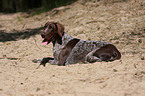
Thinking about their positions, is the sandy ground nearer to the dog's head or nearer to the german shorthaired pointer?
the german shorthaired pointer

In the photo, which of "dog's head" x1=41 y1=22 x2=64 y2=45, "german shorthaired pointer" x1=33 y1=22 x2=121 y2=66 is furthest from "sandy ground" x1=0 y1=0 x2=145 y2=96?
"dog's head" x1=41 y1=22 x2=64 y2=45

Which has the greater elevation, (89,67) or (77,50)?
(77,50)

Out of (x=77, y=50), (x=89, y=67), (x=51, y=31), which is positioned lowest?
(x=89, y=67)

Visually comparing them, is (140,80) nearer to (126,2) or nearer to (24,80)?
(24,80)

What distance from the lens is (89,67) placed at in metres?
5.12

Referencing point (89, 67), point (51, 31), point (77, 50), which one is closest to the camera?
point (89, 67)

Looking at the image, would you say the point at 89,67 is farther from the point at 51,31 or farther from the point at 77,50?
the point at 51,31

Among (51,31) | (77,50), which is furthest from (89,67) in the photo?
(51,31)

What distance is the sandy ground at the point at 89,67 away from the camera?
3.79 metres

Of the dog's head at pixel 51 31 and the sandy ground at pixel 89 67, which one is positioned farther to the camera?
the dog's head at pixel 51 31

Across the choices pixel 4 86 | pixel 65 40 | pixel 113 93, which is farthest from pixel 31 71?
pixel 113 93

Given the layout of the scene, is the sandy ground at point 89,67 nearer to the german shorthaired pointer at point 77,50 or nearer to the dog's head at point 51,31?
the german shorthaired pointer at point 77,50

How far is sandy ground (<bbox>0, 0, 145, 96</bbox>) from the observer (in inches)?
149

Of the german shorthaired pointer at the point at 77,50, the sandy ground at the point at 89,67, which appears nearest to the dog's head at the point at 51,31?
the german shorthaired pointer at the point at 77,50
